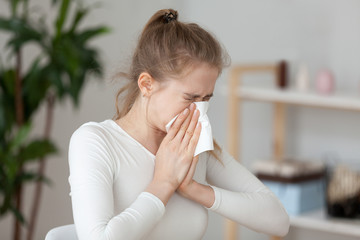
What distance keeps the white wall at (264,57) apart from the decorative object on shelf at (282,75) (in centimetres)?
16

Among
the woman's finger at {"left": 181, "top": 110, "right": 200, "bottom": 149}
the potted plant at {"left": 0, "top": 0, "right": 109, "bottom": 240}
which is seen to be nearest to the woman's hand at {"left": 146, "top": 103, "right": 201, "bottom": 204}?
the woman's finger at {"left": 181, "top": 110, "right": 200, "bottom": 149}

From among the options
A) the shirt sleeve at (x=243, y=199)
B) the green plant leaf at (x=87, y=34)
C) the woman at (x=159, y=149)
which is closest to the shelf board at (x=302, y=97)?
the green plant leaf at (x=87, y=34)

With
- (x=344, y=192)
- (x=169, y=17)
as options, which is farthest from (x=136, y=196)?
(x=344, y=192)

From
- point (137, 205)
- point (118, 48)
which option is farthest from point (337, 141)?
point (137, 205)

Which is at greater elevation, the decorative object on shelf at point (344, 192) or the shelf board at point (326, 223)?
the decorative object on shelf at point (344, 192)

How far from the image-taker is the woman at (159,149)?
1.25m

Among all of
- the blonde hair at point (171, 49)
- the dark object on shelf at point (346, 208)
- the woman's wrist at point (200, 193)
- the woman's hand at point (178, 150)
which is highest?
the blonde hair at point (171, 49)

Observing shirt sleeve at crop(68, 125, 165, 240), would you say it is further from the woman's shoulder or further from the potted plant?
the potted plant

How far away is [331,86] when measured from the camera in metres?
2.92

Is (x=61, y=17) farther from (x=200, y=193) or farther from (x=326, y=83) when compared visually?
(x=200, y=193)

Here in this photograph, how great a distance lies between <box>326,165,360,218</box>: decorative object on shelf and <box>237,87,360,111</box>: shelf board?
29 centimetres

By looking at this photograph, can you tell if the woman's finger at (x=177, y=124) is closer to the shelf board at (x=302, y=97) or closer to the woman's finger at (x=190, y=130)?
the woman's finger at (x=190, y=130)

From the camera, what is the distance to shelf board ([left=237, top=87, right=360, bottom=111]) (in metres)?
2.74

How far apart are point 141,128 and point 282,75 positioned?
6.14ft
